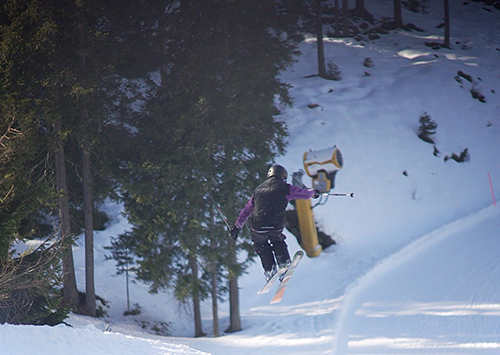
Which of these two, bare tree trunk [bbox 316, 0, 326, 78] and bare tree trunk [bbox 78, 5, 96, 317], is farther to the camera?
bare tree trunk [bbox 316, 0, 326, 78]

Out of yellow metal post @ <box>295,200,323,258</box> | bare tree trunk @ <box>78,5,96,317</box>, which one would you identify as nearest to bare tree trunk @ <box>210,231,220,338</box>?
bare tree trunk @ <box>78,5,96,317</box>

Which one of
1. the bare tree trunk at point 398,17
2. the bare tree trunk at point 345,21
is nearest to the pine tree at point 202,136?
the bare tree trunk at point 345,21

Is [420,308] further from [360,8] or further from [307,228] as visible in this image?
[360,8]

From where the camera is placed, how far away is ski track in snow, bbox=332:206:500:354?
10.8m

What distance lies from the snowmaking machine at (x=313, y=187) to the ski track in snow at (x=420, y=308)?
2491 mm

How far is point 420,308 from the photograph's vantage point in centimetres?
1275

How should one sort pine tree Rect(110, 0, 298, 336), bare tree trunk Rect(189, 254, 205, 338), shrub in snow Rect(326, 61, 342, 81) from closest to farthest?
pine tree Rect(110, 0, 298, 336)
bare tree trunk Rect(189, 254, 205, 338)
shrub in snow Rect(326, 61, 342, 81)

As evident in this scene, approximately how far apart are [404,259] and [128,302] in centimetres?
955

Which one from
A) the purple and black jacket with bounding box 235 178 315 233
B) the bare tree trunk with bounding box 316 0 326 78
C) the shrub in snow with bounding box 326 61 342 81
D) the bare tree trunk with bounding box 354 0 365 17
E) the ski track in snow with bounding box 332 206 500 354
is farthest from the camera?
the bare tree trunk with bounding box 354 0 365 17

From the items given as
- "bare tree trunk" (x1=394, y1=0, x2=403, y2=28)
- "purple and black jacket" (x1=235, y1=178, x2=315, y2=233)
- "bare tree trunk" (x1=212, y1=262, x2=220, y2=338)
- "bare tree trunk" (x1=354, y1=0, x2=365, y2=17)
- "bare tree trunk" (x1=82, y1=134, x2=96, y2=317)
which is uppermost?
"bare tree trunk" (x1=354, y1=0, x2=365, y2=17)

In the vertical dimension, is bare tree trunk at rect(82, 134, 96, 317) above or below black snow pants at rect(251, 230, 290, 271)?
below

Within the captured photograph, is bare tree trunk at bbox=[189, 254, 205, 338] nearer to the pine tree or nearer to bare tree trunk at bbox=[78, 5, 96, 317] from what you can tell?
the pine tree

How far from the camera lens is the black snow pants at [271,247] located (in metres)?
8.16

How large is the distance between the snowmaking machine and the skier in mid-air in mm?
2946
